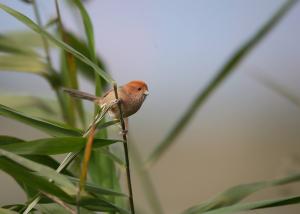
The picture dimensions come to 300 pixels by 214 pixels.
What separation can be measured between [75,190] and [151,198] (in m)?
0.37

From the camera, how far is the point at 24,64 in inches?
34.3

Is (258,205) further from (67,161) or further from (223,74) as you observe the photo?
(223,74)

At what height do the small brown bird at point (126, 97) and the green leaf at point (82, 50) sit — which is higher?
the green leaf at point (82, 50)

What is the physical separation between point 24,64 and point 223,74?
0.33m

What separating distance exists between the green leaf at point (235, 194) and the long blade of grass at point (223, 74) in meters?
0.24

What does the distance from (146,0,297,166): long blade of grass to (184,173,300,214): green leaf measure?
0.77ft

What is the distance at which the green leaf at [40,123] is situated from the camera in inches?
20.2

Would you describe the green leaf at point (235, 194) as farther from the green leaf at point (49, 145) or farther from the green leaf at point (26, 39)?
the green leaf at point (26, 39)

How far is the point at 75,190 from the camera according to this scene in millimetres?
488

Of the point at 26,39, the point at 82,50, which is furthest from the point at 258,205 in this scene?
the point at 26,39

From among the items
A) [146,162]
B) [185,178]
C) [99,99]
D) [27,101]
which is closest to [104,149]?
[99,99]

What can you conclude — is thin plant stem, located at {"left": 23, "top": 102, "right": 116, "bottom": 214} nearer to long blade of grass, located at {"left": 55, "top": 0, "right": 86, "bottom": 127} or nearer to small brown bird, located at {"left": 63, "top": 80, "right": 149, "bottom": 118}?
small brown bird, located at {"left": 63, "top": 80, "right": 149, "bottom": 118}

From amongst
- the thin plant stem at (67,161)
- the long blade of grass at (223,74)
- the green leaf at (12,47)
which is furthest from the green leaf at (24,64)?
the thin plant stem at (67,161)

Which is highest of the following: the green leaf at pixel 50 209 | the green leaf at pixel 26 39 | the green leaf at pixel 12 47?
the green leaf at pixel 26 39
